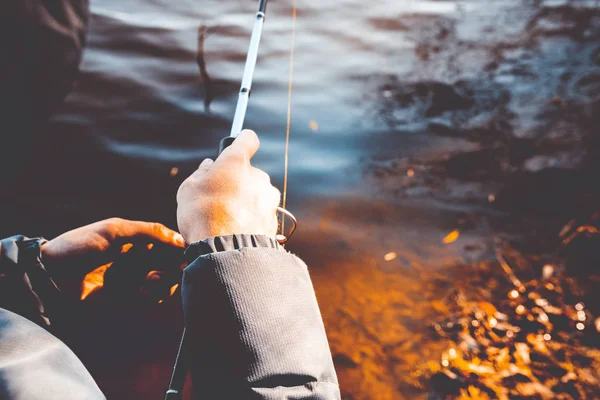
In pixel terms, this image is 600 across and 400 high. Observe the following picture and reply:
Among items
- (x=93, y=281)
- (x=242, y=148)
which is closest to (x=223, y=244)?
(x=242, y=148)

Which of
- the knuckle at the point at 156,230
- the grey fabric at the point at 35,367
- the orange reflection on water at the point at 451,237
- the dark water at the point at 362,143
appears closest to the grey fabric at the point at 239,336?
the grey fabric at the point at 35,367

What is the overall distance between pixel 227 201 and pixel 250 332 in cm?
51

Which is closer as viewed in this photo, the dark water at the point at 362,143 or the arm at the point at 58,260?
the arm at the point at 58,260

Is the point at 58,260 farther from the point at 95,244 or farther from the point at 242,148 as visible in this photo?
the point at 242,148

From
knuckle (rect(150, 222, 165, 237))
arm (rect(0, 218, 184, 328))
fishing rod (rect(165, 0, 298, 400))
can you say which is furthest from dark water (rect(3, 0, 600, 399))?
fishing rod (rect(165, 0, 298, 400))

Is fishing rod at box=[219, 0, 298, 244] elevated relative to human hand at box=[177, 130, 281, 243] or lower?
elevated

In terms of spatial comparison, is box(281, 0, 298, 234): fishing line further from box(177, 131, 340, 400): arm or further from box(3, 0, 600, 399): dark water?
box(177, 131, 340, 400): arm

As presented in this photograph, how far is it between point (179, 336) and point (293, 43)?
4.87m

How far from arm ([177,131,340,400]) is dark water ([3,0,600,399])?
134 cm

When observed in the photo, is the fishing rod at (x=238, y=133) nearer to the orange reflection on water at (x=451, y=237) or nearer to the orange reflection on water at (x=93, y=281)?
the orange reflection on water at (x=93, y=281)

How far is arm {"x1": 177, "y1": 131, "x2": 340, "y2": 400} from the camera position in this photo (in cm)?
103

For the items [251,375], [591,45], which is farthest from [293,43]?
[251,375]

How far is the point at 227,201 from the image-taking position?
1.38 meters

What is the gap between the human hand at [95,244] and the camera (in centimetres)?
179
